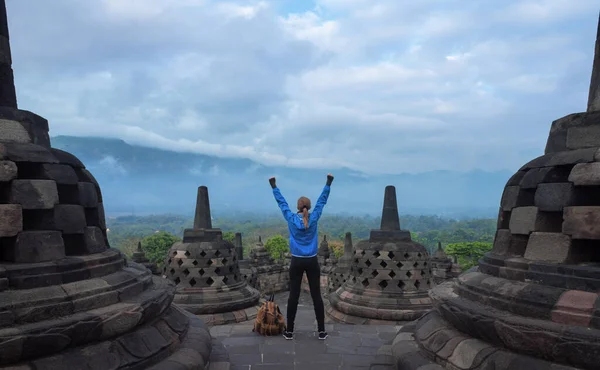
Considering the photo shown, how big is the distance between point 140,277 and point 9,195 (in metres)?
1.29

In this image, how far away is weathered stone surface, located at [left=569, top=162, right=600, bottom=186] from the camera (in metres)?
3.13

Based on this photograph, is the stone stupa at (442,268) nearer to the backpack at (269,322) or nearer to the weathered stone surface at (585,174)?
the backpack at (269,322)

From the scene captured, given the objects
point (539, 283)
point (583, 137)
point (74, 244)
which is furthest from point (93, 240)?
point (583, 137)

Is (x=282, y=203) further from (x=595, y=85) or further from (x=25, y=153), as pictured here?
(x=595, y=85)

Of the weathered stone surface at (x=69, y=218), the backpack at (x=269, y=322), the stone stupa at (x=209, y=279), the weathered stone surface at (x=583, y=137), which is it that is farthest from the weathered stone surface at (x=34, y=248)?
the stone stupa at (x=209, y=279)

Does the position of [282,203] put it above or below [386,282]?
above

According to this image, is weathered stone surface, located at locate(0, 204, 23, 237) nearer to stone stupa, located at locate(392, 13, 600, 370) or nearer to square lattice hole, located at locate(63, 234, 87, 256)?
square lattice hole, located at locate(63, 234, 87, 256)

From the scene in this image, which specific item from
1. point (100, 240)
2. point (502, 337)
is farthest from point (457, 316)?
point (100, 240)

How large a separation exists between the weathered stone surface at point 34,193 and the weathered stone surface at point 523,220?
3824 millimetres

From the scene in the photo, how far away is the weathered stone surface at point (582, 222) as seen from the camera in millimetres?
3074

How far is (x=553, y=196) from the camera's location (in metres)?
3.37

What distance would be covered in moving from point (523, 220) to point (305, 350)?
2828 millimetres

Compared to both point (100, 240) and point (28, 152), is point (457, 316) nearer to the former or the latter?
point (100, 240)

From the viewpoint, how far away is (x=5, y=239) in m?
3.18
